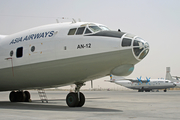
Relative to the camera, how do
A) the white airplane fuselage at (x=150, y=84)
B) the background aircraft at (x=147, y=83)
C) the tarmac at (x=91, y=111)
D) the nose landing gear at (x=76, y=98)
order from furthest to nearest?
the background aircraft at (x=147, y=83)
the white airplane fuselage at (x=150, y=84)
the nose landing gear at (x=76, y=98)
the tarmac at (x=91, y=111)

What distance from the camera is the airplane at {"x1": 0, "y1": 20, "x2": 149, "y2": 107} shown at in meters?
13.3

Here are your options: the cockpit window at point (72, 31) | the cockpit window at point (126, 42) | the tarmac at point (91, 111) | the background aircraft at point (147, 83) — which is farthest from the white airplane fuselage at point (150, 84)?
the cockpit window at point (126, 42)

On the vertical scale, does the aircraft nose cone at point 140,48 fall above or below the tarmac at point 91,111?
above

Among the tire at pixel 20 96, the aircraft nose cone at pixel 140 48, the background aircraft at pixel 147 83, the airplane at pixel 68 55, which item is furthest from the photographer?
the background aircraft at pixel 147 83

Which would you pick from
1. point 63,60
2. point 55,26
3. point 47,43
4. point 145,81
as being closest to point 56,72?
point 63,60

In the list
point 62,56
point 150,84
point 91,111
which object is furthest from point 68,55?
point 150,84

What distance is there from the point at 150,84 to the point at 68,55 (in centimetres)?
6460

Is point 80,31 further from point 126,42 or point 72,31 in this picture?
point 126,42

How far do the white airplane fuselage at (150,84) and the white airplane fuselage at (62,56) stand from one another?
61.8 m

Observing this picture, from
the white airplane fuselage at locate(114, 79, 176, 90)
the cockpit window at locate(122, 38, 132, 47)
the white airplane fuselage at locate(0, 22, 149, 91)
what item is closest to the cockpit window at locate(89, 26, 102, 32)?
the white airplane fuselage at locate(0, 22, 149, 91)

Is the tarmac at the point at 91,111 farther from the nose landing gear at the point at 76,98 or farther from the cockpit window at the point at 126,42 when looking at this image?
the cockpit window at the point at 126,42

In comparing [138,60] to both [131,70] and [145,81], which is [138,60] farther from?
[145,81]

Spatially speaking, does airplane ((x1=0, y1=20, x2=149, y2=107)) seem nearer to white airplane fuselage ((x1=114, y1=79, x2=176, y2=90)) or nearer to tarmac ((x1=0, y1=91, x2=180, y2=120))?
tarmac ((x1=0, y1=91, x2=180, y2=120))

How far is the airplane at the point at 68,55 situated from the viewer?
43.7 ft
